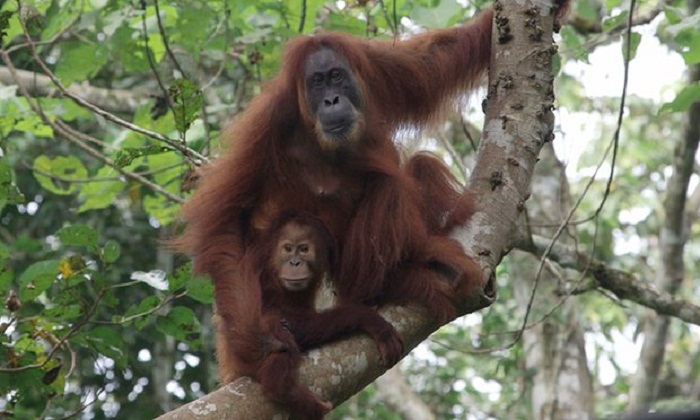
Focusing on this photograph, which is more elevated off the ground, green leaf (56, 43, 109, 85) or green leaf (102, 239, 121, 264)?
green leaf (56, 43, 109, 85)

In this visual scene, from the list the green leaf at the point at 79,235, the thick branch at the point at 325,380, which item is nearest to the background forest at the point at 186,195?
the green leaf at the point at 79,235

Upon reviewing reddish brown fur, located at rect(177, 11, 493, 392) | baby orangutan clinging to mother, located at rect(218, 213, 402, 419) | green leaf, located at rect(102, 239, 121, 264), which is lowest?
green leaf, located at rect(102, 239, 121, 264)

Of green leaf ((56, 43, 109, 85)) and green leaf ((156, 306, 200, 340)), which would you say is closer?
green leaf ((156, 306, 200, 340))

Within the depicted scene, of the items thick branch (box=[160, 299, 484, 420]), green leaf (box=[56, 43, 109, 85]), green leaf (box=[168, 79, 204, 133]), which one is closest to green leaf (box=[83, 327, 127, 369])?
green leaf (box=[168, 79, 204, 133])

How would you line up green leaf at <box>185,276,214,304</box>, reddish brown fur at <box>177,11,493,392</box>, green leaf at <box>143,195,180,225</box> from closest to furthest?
reddish brown fur at <box>177,11,493,392</box> → green leaf at <box>185,276,214,304</box> → green leaf at <box>143,195,180,225</box>

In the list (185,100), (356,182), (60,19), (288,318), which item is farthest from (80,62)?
(288,318)

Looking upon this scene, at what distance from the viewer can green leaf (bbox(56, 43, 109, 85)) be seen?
5.93 meters

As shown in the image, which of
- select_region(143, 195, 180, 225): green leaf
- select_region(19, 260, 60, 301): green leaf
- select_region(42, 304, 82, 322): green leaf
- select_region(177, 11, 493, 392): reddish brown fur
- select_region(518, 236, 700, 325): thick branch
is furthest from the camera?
select_region(143, 195, 180, 225): green leaf

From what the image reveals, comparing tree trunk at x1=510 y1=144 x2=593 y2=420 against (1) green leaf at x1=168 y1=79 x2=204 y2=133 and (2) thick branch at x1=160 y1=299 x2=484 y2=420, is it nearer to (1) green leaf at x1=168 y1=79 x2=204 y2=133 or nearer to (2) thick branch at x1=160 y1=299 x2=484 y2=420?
(1) green leaf at x1=168 y1=79 x2=204 y2=133

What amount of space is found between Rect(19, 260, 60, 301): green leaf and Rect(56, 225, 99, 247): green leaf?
0.11 metres

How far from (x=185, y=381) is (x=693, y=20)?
6.09m

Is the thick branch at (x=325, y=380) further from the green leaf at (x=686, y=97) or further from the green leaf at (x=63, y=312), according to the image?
the green leaf at (x=686, y=97)

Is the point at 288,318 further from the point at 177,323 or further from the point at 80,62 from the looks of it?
the point at 80,62

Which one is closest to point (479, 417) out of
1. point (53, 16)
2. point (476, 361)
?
point (476, 361)
